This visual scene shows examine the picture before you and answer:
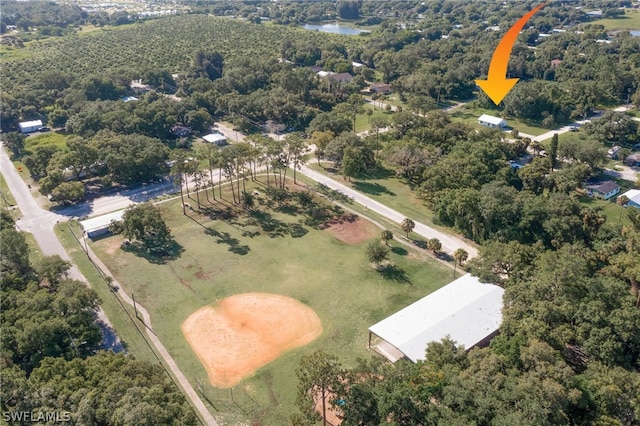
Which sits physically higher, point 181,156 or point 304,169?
point 181,156

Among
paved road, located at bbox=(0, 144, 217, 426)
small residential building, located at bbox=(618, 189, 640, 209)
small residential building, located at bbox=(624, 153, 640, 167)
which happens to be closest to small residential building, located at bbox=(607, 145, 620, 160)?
small residential building, located at bbox=(624, 153, 640, 167)

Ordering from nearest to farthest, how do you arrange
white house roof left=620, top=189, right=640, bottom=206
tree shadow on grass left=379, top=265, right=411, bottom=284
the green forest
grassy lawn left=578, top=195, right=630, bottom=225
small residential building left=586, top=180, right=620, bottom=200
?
1. the green forest
2. tree shadow on grass left=379, top=265, right=411, bottom=284
3. grassy lawn left=578, top=195, right=630, bottom=225
4. white house roof left=620, top=189, right=640, bottom=206
5. small residential building left=586, top=180, right=620, bottom=200

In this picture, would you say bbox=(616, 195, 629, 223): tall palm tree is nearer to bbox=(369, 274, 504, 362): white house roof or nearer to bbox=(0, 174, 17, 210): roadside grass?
bbox=(369, 274, 504, 362): white house roof

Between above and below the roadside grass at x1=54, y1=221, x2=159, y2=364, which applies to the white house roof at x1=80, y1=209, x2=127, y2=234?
above

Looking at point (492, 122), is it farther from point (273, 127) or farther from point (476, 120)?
Answer: point (273, 127)

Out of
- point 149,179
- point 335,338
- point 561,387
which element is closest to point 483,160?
point 335,338

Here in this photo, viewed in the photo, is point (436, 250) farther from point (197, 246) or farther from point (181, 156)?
point (181, 156)
